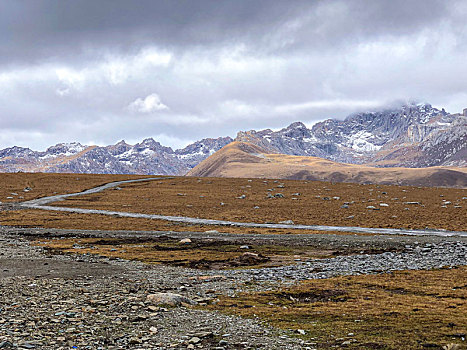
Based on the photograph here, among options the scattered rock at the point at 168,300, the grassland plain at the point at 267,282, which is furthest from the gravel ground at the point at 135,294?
the scattered rock at the point at 168,300

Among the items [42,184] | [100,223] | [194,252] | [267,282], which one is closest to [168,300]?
[267,282]

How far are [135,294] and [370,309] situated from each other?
35.8 ft

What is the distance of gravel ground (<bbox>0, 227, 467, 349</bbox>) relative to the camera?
12750 millimetres

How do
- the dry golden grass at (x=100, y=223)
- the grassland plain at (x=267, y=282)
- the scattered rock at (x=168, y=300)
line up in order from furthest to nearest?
the dry golden grass at (x=100, y=223) → the scattered rock at (x=168, y=300) → the grassland plain at (x=267, y=282)

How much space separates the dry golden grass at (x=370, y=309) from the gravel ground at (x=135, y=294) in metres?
1.41

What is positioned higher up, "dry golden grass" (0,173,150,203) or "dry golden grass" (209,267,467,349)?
"dry golden grass" (0,173,150,203)

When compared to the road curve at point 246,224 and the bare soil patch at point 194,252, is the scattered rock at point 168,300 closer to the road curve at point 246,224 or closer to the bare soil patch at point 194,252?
the bare soil patch at point 194,252

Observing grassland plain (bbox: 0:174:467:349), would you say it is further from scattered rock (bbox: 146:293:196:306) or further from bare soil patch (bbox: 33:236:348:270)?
scattered rock (bbox: 146:293:196:306)

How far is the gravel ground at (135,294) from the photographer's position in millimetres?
12750

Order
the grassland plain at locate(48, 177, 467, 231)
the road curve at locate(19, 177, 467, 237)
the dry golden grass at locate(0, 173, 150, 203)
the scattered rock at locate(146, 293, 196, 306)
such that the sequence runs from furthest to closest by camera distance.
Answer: the dry golden grass at locate(0, 173, 150, 203), the grassland plain at locate(48, 177, 467, 231), the road curve at locate(19, 177, 467, 237), the scattered rock at locate(146, 293, 196, 306)

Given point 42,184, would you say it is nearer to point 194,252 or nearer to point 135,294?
point 194,252

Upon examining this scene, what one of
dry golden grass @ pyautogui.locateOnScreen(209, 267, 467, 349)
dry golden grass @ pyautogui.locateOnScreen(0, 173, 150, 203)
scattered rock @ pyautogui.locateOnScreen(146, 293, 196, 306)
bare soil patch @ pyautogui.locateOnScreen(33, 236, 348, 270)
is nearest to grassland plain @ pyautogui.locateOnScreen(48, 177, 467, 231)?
dry golden grass @ pyautogui.locateOnScreen(0, 173, 150, 203)

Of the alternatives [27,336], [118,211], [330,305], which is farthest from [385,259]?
[118,211]

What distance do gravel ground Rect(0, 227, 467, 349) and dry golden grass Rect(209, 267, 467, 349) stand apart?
4.63 feet
